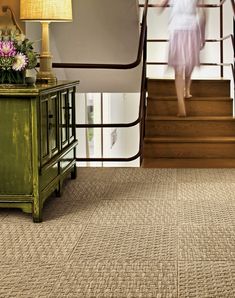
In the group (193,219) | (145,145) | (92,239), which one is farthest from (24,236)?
(145,145)

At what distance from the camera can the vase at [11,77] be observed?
13.2 ft

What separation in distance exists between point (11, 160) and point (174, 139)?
7.83 ft

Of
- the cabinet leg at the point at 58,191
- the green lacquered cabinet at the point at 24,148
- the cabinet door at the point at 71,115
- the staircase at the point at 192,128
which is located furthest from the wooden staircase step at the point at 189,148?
the green lacquered cabinet at the point at 24,148

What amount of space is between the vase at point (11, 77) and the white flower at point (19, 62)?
1.8 inches

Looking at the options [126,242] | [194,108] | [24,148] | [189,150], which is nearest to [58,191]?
[24,148]

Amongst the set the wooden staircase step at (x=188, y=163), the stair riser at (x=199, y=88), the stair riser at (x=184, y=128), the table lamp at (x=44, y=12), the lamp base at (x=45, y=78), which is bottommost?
the wooden staircase step at (x=188, y=163)

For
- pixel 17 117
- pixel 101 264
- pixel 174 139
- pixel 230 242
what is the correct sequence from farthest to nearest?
pixel 174 139 < pixel 17 117 < pixel 230 242 < pixel 101 264

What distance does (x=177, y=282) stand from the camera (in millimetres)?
2832

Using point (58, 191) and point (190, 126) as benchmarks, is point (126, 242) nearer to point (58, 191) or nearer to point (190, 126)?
point (58, 191)

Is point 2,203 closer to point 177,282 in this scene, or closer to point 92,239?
point 92,239

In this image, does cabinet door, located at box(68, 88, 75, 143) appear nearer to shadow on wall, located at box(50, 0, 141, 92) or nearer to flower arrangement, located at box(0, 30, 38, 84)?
flower arrangement, located at box(0, 30, 38, 84)

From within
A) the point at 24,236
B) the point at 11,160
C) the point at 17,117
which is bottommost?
the point at 24,236

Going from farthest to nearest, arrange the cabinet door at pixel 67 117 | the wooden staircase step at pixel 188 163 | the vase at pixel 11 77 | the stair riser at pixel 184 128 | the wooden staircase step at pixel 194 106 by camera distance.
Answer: the wooden staircase step at pixel 194 106, the stair riser at pixel 184 128, the wooden staircase step at pixel 188 163, the cabinet door at pixel 67 117, the vase at pixel 11 77

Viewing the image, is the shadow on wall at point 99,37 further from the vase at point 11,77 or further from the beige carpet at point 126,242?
the vase at point 11,77
